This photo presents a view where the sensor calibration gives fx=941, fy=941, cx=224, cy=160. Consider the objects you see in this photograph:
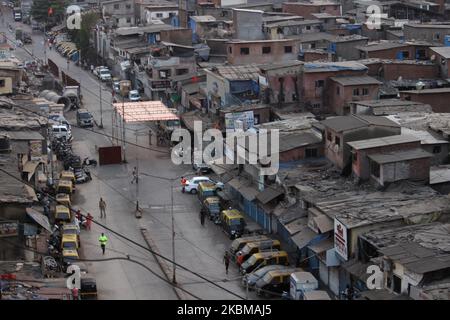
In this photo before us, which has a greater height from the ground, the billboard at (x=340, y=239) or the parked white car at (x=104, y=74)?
the parked white car at (x=104, y=74)

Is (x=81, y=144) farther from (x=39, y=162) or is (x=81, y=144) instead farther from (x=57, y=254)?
(x=57, y=254)

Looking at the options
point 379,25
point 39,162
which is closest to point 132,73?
point 379,25

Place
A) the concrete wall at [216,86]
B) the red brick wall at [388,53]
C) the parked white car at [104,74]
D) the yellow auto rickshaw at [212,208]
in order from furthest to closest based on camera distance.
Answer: the parked white car at [104,74]
the red brick wall at [388,53]
the concrete wall at [216,86]
the yellow auto rickshaw at [212,208]

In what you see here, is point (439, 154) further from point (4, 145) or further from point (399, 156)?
point (4, 145)

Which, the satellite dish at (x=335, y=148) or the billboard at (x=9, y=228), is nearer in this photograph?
the billboard at (x=9, y=228)

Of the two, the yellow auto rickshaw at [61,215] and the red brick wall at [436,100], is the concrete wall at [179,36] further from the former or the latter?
the yellow auto rickshaw at [61,215]

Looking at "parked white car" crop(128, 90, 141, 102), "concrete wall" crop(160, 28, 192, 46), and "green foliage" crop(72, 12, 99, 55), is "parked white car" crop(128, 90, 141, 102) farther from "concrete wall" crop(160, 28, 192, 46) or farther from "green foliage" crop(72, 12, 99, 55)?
"green foliage" crop(72, 12, 99, 55)

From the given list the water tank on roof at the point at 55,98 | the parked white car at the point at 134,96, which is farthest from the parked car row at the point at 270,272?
the parked white car at the point at 134,96
